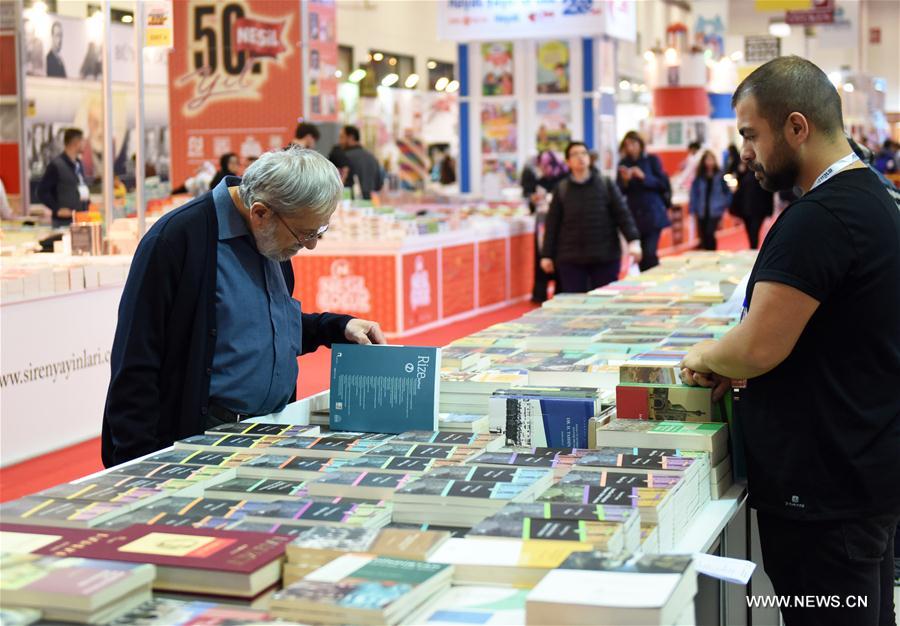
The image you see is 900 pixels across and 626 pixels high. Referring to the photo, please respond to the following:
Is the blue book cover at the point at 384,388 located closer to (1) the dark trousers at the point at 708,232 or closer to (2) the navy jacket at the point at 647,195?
(2) the navy jacket at the point at 647,195

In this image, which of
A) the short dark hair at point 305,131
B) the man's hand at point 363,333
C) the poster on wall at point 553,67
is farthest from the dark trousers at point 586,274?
the poster on wall at point 553,67

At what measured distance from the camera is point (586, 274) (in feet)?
28.3

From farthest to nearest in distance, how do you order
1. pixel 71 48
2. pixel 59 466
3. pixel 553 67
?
pixel 71 48 → pixel 553 67 → pixel 59 466

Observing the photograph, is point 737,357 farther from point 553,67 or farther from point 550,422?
point 553,67

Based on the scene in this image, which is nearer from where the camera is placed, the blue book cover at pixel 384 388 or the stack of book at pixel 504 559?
the stack of book at pixel 504 559

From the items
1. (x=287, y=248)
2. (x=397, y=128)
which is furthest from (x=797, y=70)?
(x=397, y=128)

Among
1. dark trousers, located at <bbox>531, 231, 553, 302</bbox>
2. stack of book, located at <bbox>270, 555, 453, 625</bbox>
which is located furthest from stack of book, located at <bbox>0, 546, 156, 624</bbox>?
dark trousers, located at <bbox>531, 231, 553, 302</bbox>

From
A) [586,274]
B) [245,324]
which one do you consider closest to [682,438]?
[245,324]

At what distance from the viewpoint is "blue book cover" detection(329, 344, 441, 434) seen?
2.84m

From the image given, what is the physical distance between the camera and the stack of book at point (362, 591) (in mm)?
1608

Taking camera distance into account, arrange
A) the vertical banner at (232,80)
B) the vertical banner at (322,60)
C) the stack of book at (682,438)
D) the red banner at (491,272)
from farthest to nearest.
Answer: the vertical banner at (322,60) < the vertical banner at (232,80) < the red banner at (491,272) < the stack of book at (682,438)

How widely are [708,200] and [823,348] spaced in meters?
13.2

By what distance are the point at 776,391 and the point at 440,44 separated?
2545 cm

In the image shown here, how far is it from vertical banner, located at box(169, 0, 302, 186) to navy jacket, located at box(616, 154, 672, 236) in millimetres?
3379
